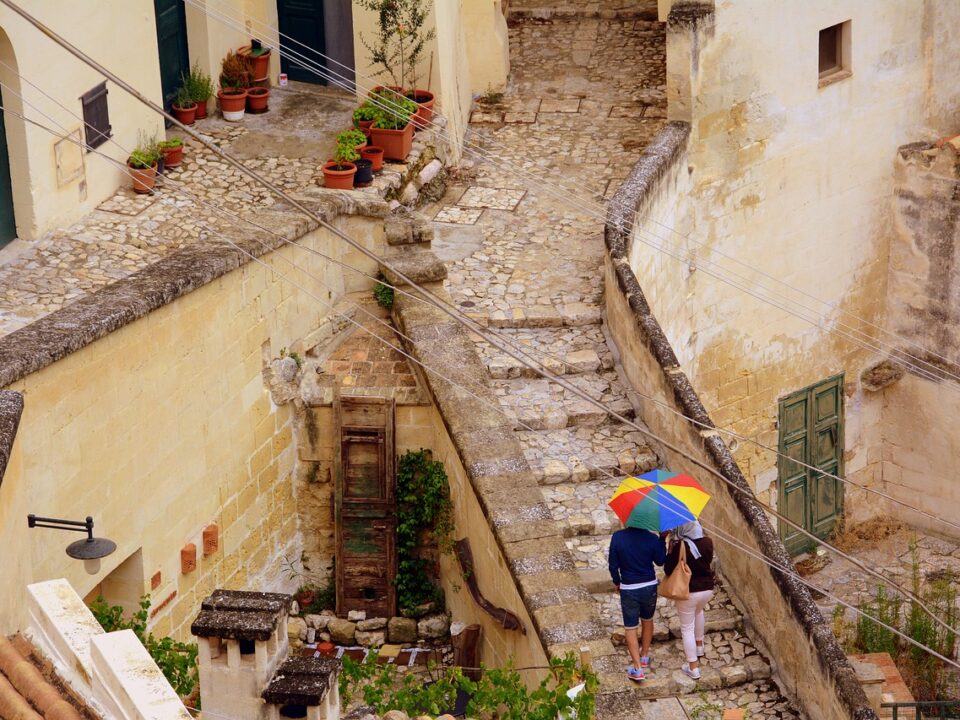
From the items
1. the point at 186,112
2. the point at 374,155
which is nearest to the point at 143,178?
the point at 186,112

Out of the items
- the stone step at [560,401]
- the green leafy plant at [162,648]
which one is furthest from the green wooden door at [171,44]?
the green leafy plant at [162,648]

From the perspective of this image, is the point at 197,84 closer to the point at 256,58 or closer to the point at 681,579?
the point at 256,58

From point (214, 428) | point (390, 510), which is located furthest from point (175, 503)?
point (390, 510)

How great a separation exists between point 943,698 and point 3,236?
28.6 ft

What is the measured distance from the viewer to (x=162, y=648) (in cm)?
1264

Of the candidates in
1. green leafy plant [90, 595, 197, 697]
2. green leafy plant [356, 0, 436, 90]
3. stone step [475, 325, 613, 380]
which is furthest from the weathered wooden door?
green leafy plant [356, 0, 436, 90]

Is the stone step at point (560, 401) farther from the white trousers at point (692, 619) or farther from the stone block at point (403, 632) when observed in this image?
the white trousers at point (692, 619)

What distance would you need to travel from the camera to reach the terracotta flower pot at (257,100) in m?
→ 18.8

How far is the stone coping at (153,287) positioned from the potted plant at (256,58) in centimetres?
335

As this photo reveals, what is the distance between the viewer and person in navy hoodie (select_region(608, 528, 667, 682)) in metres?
12.6

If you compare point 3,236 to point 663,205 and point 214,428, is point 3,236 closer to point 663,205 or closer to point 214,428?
point 214,428

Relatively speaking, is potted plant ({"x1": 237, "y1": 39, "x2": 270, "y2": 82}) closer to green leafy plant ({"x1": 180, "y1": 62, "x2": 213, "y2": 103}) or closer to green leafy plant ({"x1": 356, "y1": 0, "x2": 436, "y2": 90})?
green leafy plant ({"x1": 180, "y1": 62, "x2": 213, "y2": 103})

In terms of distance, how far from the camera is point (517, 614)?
13438 millimetres

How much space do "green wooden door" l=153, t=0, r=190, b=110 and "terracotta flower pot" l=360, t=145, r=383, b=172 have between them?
204 cm
